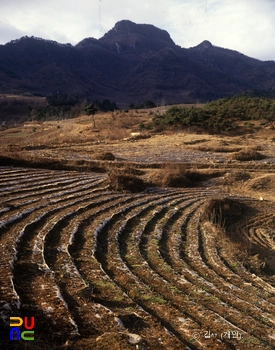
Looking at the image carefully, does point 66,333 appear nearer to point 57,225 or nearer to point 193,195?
point 57,225

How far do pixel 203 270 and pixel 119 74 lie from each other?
162827mm

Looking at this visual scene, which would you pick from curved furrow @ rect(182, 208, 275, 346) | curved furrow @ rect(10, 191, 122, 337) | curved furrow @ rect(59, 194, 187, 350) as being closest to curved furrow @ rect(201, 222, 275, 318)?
curved furrow @ rect(182, 208, 275, 346)

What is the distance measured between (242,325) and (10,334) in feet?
11.2

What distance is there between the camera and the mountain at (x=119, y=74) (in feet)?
417

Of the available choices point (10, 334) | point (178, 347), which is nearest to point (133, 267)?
point (178, 347)

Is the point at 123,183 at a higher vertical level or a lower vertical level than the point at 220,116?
lower

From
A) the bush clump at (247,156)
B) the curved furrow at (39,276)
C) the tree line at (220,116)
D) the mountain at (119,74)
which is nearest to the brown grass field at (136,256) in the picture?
the curved furrow at (39,276)

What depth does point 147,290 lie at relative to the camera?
20.0 ft

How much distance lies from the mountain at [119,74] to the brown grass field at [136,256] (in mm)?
97429

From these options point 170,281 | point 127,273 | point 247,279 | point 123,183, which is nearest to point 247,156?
point 123,183

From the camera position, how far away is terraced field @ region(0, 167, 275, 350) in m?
4.50

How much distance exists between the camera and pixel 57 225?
9.10 m

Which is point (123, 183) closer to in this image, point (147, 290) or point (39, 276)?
point (147, 290)

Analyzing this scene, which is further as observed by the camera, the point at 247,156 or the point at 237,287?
the point at 247,156
